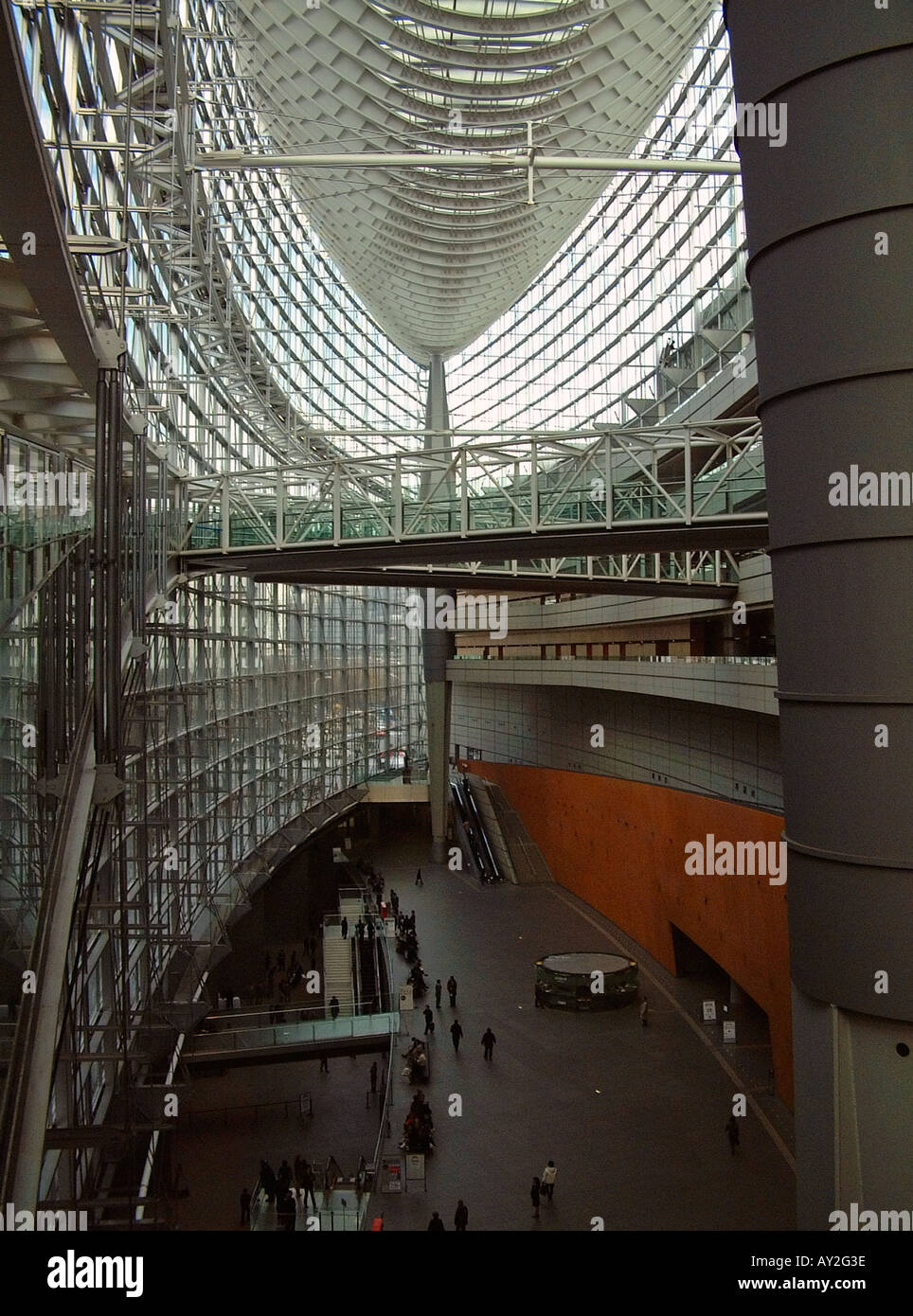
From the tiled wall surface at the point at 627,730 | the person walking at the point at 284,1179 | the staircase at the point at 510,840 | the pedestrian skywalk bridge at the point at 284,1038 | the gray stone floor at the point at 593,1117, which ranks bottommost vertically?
the person walking at the point at 284,1179

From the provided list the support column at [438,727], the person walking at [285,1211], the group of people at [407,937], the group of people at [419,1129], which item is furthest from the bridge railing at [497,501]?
the support column at [438,727]

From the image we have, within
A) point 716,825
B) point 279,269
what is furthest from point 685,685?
point 279,269

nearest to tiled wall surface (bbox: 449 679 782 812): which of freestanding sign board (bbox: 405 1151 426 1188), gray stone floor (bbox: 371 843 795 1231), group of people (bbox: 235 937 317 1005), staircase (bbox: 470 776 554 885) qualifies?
staircase (bbox: 470 776 554 885)

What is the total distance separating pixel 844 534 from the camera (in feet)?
15.1

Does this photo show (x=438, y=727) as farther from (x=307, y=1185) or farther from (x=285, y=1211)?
(x=285, y=1211)

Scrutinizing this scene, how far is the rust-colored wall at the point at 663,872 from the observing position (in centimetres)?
1537

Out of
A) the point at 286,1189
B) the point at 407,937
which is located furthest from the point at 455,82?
the point at 286,1189

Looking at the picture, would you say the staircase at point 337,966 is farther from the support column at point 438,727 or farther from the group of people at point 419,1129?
the support column at point 438,727

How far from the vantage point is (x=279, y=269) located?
111 feet

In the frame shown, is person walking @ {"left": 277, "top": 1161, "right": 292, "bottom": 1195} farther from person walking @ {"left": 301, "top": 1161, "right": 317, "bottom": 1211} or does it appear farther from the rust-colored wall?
the rust-colored wall

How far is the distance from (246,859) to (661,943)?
943cm

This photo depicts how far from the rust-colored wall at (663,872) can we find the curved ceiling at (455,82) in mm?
12105

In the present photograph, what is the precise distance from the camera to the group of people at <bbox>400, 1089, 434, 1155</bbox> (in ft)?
42.5

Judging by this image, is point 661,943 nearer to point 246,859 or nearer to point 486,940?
point 486,940
